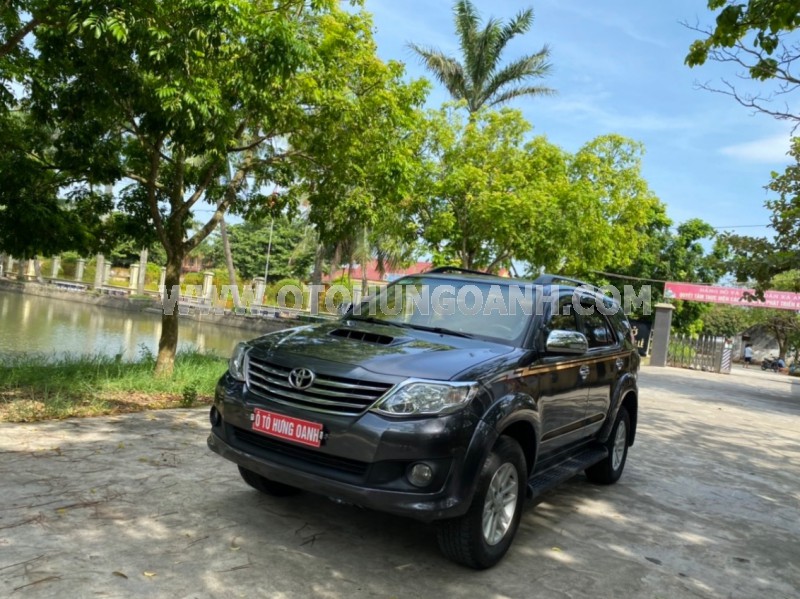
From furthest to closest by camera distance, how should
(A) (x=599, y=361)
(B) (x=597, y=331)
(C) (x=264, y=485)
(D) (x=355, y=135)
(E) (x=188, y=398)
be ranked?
(D) (x=355, y=135) < (E) (x=188, y=398) < (B) (x=597, y=331) < (A) (x=599, y=361) < (C) (x=264, y=485)

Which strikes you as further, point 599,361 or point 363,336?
point 599,361

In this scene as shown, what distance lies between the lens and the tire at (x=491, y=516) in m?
3.43

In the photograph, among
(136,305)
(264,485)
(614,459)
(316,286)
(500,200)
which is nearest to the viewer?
(264,485)

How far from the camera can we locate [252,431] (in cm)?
368

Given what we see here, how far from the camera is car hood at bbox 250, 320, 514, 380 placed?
11.5ft

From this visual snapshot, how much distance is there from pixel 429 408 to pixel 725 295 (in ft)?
97.3

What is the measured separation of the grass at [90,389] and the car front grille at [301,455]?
3.37 m

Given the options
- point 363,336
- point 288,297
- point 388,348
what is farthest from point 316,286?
point 388,348

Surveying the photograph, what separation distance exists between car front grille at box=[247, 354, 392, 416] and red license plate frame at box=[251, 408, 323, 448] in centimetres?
8

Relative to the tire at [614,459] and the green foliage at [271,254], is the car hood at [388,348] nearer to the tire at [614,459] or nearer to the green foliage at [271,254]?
the tire at [614,459]

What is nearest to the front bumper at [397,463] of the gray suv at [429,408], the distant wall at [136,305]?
the gray suv at [429,408]

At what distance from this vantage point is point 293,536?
3828 mm

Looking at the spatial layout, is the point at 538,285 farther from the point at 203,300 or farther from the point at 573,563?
the point at 203,300

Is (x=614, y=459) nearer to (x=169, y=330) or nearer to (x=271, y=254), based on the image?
(x=169, y=330)
